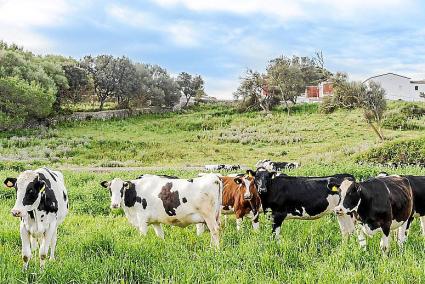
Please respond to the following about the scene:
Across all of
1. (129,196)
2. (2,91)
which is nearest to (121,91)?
(2,91)

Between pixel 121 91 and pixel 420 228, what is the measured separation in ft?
213

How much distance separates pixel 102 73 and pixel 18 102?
22595 millimetres

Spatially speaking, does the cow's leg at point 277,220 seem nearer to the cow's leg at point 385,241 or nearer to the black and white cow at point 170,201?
the black and white cow at point 170,201

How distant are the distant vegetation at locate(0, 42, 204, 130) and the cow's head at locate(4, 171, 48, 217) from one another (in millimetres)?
44768

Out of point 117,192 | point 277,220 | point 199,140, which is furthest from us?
point 199,140

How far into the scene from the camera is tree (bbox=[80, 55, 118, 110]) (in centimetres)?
7325

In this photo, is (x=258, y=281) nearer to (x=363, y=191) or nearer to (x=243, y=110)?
(x=363, y=191)

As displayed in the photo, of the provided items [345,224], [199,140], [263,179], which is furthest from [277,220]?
[199,140]

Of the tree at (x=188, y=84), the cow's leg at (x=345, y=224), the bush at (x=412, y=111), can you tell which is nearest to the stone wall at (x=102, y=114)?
the tree at (x=188, y=84)

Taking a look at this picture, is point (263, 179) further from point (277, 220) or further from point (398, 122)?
point (398, 122)

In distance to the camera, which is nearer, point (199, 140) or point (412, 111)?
point (199, 140)

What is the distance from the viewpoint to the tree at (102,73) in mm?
73250

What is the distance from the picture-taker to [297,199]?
11047 mm

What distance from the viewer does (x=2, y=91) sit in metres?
50.9
